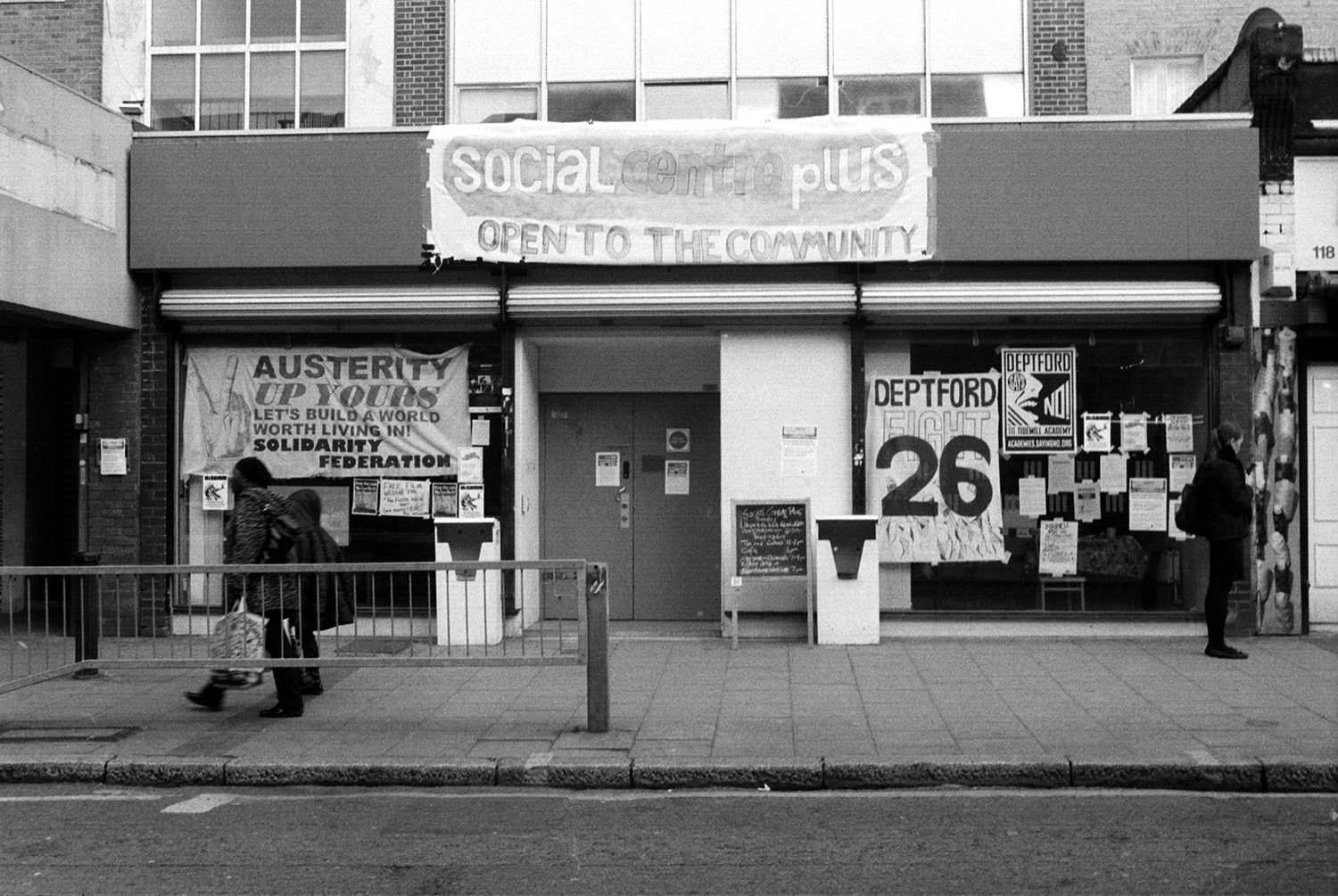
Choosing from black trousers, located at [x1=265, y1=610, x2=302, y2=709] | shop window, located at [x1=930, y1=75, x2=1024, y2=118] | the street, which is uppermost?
shop window, located at [x1=930, y1=75, x2=1024, y2=118]

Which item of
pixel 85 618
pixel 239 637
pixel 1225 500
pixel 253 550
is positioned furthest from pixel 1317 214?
pixel 85 618

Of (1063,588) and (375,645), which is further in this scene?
(1063,588)

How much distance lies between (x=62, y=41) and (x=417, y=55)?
395 centimetres

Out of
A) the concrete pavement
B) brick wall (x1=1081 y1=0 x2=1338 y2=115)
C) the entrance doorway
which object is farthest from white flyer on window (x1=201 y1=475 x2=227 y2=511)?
brick wall (x1=1081 y1=0 x2=1338 y2=115)

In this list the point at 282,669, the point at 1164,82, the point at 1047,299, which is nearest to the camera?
the point at 282,669

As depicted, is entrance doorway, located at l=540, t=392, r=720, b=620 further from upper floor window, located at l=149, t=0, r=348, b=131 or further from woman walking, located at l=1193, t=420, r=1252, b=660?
woman walking, located at l=1193, t=420, r=1252, b=660

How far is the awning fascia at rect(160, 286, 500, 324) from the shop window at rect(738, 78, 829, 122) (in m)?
3.47

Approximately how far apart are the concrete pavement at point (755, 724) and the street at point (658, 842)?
0.48 feet

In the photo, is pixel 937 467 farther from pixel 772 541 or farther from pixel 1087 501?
pixel 772 541

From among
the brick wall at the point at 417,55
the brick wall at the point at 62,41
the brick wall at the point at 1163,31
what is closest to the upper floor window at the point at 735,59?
the brick wall at the point at 417,55

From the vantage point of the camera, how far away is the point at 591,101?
13.2m

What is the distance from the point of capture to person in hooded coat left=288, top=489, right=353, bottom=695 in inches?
346

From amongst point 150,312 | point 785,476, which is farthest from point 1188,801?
point 150,312

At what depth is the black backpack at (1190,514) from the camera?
10.7 metres
